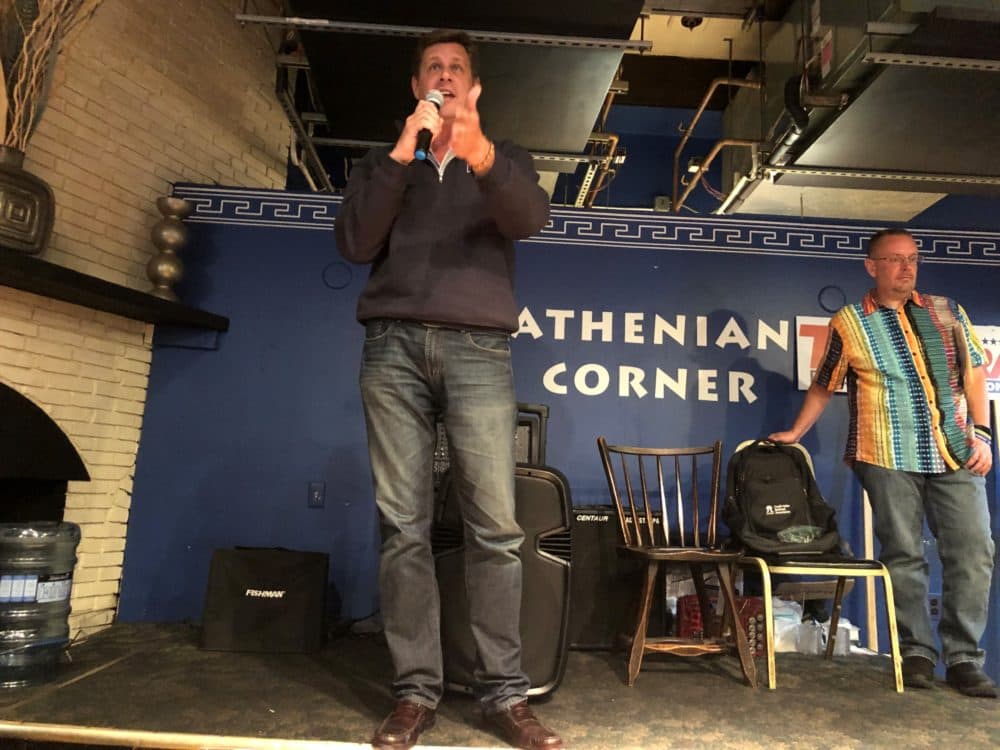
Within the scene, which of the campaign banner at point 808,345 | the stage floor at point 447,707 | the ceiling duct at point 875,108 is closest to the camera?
the stage floor at point 447,707

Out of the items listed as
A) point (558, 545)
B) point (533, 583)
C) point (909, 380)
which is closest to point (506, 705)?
point (533, 583)

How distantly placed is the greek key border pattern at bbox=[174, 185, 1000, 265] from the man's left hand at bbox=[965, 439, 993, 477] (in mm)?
1404

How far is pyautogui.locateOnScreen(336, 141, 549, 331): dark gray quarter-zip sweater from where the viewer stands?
173 centimetres

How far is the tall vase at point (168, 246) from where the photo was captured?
3447mm

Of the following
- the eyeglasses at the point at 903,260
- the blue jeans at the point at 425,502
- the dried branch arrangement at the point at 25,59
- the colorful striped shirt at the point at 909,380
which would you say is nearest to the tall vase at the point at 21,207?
the dried branch arrangement at the point at 25,59

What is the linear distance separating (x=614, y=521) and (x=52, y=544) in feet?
7.06

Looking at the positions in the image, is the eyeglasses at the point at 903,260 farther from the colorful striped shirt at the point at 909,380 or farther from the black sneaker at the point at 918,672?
the black sneaker at the point at 918,672

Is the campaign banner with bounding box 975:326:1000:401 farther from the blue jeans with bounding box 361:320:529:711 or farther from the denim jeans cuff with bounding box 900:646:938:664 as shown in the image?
the blue jeans with bounding box 361:320:529:711

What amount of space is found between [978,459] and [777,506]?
0.73 meters

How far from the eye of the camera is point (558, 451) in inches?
140

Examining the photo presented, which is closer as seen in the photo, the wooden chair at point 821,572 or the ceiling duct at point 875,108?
the wooden chair at point 821,572

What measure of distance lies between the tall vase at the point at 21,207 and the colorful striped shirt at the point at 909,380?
10.5 feet

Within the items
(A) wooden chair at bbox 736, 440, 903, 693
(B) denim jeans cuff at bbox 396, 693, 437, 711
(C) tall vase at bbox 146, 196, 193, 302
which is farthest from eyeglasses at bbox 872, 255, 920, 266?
(C) tall vase at bbox 146, 196, 193, 302

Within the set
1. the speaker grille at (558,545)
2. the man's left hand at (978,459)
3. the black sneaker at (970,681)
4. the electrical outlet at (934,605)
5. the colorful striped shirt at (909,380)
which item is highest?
the colorful striped shirt at (909,380)
